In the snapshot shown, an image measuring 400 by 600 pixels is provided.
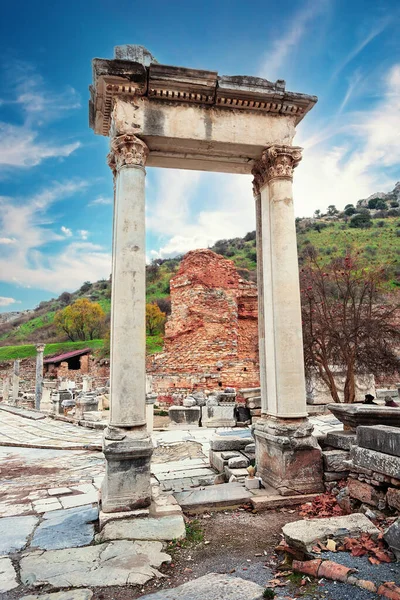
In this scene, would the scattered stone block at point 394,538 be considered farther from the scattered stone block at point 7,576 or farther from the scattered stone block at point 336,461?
the scattered stone block at point 7,576

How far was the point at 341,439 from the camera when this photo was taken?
509cm

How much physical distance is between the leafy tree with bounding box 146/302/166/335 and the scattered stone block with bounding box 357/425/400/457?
39.3 metres

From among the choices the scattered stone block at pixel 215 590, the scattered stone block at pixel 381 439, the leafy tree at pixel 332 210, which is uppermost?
the leafy tree at pixel 332 210

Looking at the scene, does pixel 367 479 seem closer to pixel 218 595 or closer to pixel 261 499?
pixel 261 499

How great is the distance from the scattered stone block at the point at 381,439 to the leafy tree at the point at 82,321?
4791 centimetres

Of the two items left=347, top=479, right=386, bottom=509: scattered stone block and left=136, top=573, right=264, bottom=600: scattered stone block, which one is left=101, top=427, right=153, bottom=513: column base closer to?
left=136, top=573, right=264, bottom=600: scattered stone block

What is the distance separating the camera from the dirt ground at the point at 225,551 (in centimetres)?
297

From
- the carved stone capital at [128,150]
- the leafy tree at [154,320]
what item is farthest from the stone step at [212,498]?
the leafy tree at [154,320]

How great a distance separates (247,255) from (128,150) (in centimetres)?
4815

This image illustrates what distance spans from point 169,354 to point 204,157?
59.3ft

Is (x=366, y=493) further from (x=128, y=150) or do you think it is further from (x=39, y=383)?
(x=39, y=383)

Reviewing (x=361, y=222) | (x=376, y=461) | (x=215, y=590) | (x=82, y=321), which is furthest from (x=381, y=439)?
(x=361, y=222)

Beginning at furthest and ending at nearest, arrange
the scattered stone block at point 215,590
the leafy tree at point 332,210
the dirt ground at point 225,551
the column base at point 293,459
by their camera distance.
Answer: the leafy tree at point 332,210, the column base at point 293,459, the dirt ground at point 225,551, the scattered stone block at point 215,590

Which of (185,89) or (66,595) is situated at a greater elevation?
(185,89)
